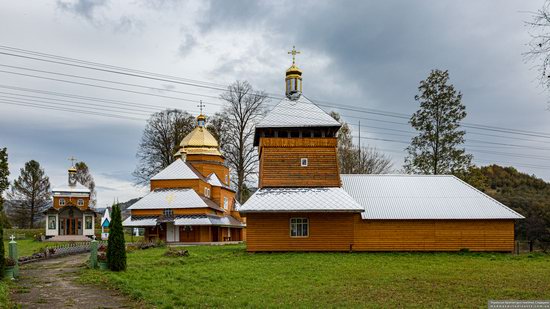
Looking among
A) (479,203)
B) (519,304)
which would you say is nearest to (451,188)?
(479,203)

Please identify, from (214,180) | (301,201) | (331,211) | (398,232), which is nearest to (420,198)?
(398,232)

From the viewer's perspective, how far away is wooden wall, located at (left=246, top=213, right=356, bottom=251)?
88.4 feet

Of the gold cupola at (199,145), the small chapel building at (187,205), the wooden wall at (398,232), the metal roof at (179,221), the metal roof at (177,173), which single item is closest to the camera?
the wooden wall at (398,232)

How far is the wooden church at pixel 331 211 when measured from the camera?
2695 cm

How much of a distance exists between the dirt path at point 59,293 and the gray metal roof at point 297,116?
14.2 metres

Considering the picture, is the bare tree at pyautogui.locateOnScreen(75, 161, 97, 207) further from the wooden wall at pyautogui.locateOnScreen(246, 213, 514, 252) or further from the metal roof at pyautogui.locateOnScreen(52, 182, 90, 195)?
the wooden wall at pyautogui.locateOnScreen(246, 213, 514, 252)

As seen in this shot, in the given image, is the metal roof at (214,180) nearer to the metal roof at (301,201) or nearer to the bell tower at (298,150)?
the bell tower at (298,150)

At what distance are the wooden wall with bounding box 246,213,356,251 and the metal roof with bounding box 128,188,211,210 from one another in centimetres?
1127

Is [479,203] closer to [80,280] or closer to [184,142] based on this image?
[80,280]

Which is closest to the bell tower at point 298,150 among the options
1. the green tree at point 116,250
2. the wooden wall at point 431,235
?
the wooden wall at point 431,235

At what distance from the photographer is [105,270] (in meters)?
18.2

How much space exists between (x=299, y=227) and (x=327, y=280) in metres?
10.8

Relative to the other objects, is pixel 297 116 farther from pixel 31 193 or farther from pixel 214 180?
pixel 31 193

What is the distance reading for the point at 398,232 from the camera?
27500mm
